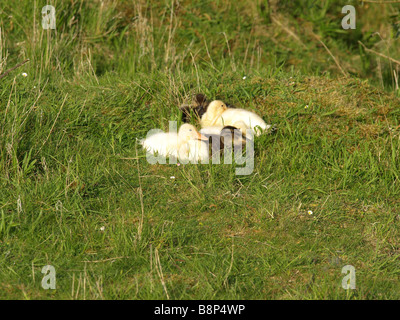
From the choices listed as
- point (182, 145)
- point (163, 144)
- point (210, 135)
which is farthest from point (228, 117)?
point (163, 144)

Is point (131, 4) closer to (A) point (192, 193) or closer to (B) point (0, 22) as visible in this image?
(B) point (0, 22)

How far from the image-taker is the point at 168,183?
4906mm

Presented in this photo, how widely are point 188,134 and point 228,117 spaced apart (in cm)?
58

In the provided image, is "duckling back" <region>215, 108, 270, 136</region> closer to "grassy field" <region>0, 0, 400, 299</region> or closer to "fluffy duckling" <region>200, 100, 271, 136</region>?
"fluffy duckling" <region>200, 100, 271, 136</region>

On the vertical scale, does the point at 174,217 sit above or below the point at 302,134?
below

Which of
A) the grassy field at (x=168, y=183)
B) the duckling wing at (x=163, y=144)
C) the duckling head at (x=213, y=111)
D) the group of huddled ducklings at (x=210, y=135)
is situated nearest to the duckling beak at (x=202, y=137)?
the group of huddled ducklings at (x=210, y=135)

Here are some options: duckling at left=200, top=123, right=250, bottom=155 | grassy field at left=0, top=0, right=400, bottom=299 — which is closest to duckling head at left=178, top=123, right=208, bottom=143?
duckling at left=200, top=123, right=250, bottom=155

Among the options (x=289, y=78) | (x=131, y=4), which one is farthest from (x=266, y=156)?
(x=131, y=4)

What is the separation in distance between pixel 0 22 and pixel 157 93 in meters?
2.58

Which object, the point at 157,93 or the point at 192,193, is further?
the point at 157,93

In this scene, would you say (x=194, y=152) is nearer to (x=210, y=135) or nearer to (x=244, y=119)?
(x=210, y=135)

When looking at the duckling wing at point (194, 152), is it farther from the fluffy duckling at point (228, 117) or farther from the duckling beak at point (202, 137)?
the fluffy duckling at point (228, 117)
